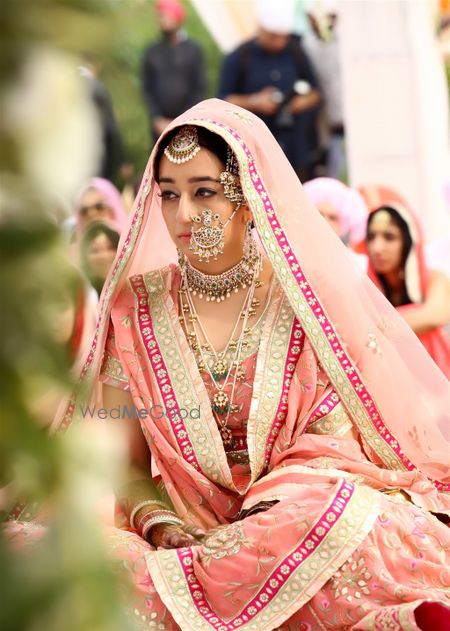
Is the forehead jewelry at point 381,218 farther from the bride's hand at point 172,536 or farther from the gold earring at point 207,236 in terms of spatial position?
the bride's hand at point 172,536

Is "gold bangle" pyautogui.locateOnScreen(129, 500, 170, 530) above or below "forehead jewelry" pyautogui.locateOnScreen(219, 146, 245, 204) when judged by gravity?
below

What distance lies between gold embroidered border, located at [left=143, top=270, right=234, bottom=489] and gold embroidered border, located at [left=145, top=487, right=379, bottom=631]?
0.35 meters

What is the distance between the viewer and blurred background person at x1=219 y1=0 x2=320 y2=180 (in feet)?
24.7

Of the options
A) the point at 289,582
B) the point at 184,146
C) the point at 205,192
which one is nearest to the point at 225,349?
the point at 205,192

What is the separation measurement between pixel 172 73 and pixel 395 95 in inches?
61.1

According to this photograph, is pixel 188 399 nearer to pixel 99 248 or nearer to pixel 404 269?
pixel 99 248

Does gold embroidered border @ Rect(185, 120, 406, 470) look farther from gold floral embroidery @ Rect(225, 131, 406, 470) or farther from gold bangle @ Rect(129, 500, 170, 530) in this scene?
gold bangle @ Rect(129, 500, 170, 530)

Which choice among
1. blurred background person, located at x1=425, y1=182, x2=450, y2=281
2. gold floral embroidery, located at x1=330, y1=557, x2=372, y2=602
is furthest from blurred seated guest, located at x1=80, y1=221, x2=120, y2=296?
blurred background person, located at x1=425, y1=182, x2=450, y2=281

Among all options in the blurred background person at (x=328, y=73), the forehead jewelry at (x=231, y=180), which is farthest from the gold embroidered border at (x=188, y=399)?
the blurred background person at (x=328, y=73)

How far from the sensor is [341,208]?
5.41 m

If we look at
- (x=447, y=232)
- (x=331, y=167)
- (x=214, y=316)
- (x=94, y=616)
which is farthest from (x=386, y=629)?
(x=331, y=167)

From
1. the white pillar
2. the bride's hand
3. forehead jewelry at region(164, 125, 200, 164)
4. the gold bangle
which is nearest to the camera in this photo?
the bride's hand

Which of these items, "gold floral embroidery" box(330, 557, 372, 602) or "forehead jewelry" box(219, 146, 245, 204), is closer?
"gold floral embroidery" box(330, 557, 372, 602)

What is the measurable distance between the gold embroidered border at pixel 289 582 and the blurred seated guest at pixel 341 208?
305 centimetres
